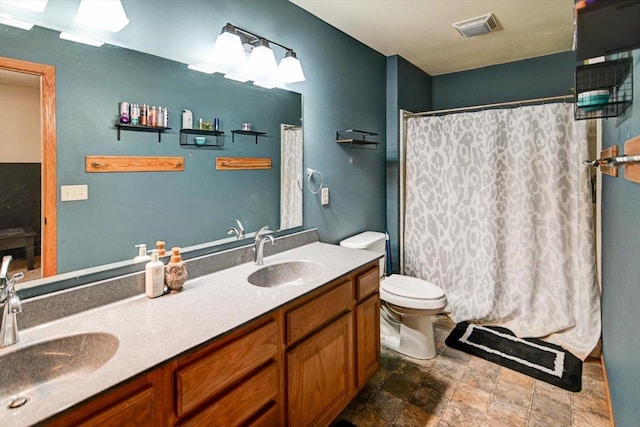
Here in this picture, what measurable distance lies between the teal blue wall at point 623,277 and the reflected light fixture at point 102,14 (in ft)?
6.30

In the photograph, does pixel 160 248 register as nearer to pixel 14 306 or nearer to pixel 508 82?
pixel 14 306

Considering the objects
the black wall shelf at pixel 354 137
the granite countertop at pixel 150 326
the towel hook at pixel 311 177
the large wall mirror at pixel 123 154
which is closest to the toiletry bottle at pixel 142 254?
the large wall mirror at pixel 123 154

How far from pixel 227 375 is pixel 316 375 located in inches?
21.3

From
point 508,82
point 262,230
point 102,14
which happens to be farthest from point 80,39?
point 508,82

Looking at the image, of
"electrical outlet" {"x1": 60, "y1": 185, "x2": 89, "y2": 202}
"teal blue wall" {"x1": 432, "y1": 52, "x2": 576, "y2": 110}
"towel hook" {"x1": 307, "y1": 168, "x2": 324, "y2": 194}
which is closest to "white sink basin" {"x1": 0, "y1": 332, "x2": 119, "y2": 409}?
"electrical outlet" {"x1": 60, "y1": 185, "x2": 89, "y2": 202}

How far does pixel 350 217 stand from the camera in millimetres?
2783

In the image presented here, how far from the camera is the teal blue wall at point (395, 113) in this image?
3.17 meters

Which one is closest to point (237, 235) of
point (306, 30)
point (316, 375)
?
point (316, 375)

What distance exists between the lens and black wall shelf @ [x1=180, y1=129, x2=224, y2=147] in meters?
Result: 1.61

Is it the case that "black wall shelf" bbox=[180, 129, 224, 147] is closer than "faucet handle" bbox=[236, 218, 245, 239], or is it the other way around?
"black wall shelf" bbox=[180, 129, 224, 147]

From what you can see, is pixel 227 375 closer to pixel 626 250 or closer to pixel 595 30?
pixel 595 30

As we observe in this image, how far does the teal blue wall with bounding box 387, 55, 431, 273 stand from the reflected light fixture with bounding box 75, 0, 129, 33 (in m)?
2.35

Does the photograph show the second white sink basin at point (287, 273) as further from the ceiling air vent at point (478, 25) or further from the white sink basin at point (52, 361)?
the ceiling air vent at point (478, 25)

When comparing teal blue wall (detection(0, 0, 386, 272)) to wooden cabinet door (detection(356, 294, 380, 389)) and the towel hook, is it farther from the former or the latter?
wooden cabinet door (detection(356, 294, 380, 389))
